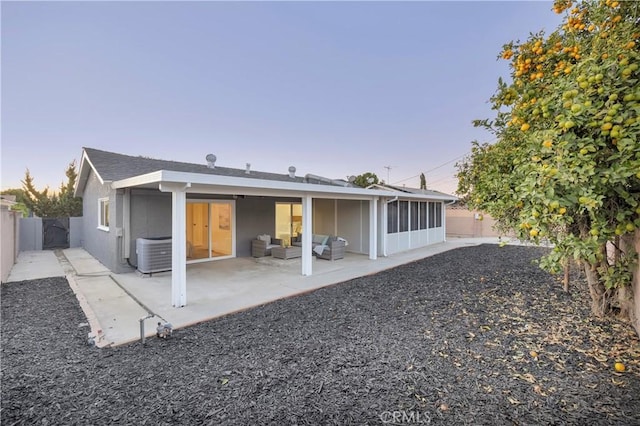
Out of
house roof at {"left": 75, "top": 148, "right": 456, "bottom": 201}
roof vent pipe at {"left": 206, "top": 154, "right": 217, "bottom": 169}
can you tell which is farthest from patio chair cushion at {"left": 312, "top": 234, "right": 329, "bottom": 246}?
roof vent pipe at {"left": 206, "top": 154, "right": 217, "bottom": 169}

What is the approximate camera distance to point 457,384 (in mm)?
2756

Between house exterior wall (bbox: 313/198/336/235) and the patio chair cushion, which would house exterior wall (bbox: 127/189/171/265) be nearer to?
the patio chair cushion

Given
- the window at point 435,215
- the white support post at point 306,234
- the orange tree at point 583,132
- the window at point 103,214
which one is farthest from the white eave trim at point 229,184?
the window at point 435,215

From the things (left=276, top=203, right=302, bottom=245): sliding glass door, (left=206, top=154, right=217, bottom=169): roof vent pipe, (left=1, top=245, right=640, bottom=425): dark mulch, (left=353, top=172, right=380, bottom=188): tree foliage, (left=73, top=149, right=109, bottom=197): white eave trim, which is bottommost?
(left=1, top=245, right=640, bottom=425): dark mulch

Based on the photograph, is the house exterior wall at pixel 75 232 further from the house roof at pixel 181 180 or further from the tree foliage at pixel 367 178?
the tree foliage at pixel 367 178

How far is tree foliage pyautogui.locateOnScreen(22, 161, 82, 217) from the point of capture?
17.0 metres

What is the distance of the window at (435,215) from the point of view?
48.7 feet

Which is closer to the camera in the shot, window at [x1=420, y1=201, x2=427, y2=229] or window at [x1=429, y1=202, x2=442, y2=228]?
window at [x1=420, y1=201, x2=427, y2=229]

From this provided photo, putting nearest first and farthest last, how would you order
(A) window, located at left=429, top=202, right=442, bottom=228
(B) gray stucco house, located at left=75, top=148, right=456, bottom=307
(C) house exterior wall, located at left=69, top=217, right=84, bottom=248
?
(B) gray stucco house, located at left=75, top=148, right=456, bottom=307
(C) house exterior wall, located at left=69, top=217, right=84, bottom=248
(A) window, located at left=429, top=202, right=442, bottom=228

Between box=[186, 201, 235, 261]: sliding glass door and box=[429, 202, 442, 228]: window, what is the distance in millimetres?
10055

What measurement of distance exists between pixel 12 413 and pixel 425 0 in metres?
11.8

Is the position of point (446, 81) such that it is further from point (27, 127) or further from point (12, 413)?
point (27, 127)

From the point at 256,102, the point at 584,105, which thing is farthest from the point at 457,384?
the point at 256,102

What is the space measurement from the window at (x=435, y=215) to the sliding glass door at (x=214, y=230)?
33.0 feet
